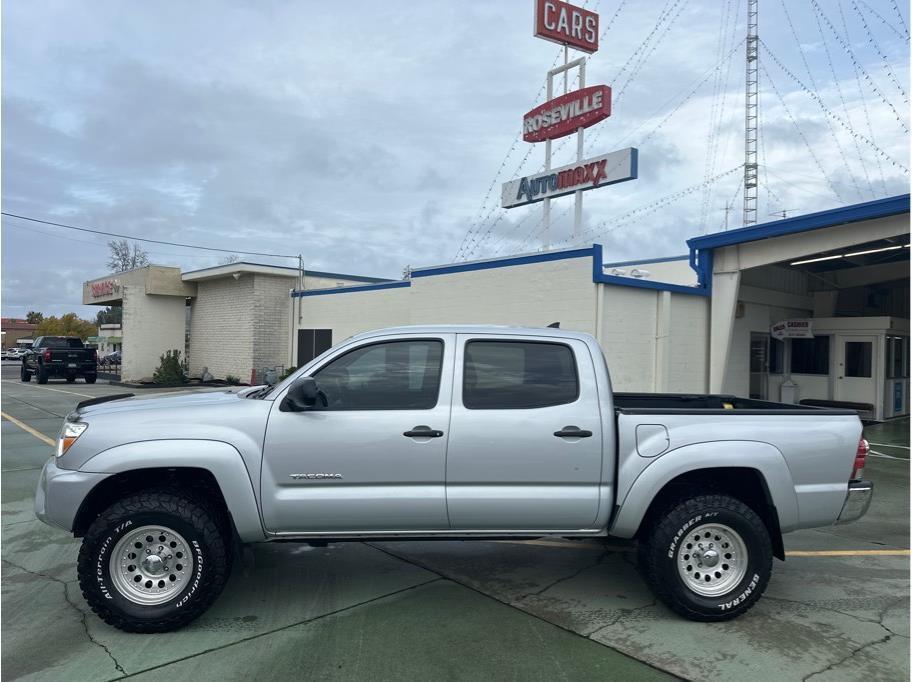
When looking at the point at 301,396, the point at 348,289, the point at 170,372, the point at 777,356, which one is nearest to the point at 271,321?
the point at 348,289

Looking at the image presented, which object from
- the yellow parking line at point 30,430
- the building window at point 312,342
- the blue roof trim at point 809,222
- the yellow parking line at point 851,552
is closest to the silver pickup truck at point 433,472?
the yellow parking line at point 851,552

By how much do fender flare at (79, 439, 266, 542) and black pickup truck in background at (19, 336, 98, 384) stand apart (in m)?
27.2

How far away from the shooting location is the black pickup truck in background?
27.4m

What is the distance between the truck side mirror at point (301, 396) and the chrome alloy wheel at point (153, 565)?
1.06m

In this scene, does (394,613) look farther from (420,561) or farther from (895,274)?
(895,274)

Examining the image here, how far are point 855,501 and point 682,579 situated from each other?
1313 millimetres

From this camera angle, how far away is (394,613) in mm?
4414

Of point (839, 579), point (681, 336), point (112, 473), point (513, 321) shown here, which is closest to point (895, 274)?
point (681, 336)

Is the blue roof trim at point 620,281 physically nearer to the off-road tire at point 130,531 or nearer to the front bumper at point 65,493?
the off-road tire at point 130,531

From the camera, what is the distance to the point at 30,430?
12.8 meters

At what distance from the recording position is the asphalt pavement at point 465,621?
12.1 feet

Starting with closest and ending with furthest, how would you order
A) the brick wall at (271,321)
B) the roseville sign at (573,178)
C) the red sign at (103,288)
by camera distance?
1. the roseville sign at (573,178)
2. the brick wall at (271,321)
3. the red sign at (103,288)

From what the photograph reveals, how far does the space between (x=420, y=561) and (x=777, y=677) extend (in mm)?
2809

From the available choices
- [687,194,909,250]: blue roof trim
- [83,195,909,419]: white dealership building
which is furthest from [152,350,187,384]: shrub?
[687,194,909,250]: blue roof trim
